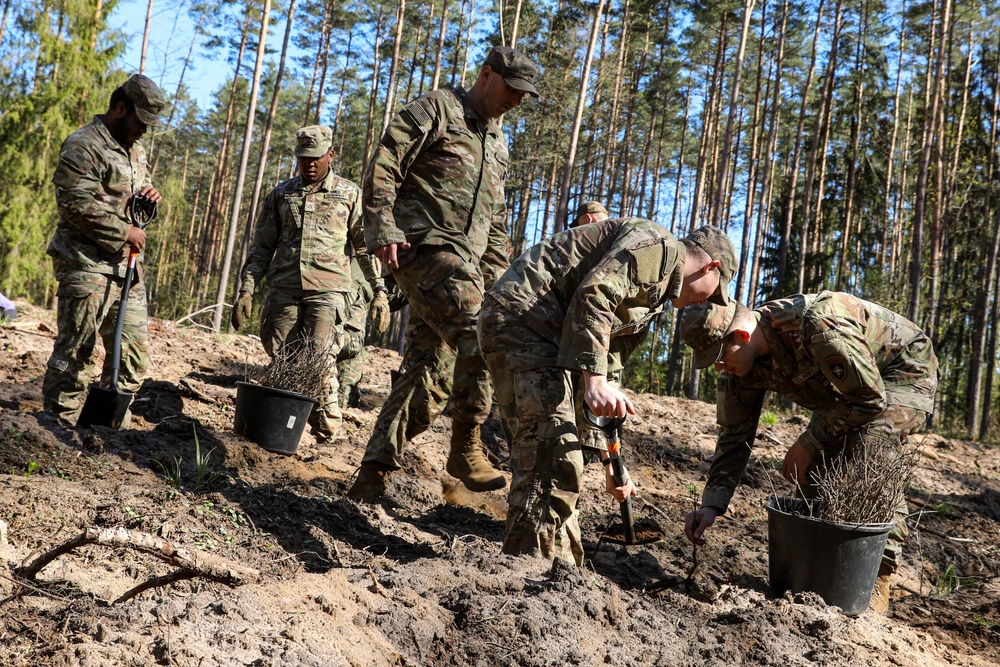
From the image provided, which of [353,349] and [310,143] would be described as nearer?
[310,143]

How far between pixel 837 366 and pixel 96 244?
4.10 m

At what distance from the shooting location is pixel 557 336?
3.05 metres

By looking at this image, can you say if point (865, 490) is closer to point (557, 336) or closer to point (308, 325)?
point (557, 336)

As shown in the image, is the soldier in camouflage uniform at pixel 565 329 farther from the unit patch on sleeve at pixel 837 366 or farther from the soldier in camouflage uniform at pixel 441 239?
the soldier in camouflage uniform at pixel 441 239

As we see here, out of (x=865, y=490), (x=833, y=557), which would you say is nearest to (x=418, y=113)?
(x=865, y=490)

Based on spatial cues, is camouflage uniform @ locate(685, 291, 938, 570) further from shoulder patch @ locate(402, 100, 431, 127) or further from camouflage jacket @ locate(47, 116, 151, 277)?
camouflage jacket @ locate(47, 116, 151, 277)

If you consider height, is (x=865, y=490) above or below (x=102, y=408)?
above

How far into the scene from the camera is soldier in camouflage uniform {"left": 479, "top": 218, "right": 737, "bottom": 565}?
2.74m

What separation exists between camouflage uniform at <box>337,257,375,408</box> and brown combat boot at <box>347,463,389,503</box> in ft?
8.81

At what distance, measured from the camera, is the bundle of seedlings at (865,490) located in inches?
123

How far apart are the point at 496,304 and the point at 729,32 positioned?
2426 centimetres

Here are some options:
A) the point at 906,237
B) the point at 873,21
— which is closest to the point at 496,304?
the point at 873,21

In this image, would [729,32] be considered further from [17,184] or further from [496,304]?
[496,304]

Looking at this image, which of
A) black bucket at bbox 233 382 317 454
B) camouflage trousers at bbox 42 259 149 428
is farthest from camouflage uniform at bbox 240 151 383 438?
camouflage trousers at bbox 42 259 149 428
